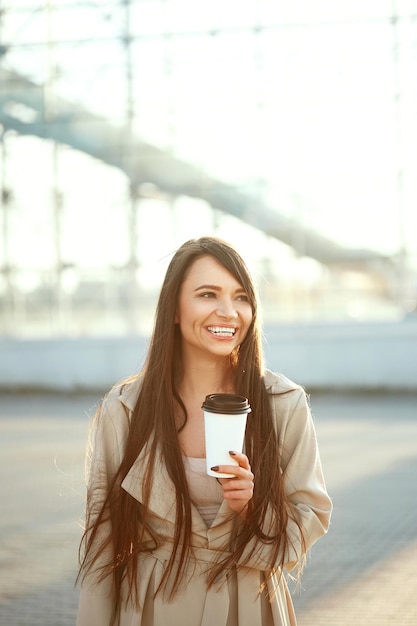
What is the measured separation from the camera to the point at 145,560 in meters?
2.29

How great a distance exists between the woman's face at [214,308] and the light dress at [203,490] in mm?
291

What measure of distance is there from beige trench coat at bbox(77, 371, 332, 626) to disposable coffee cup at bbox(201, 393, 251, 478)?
0.19 meters

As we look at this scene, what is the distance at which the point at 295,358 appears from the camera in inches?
577

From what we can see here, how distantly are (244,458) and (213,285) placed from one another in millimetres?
474

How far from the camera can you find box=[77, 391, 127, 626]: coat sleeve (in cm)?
228

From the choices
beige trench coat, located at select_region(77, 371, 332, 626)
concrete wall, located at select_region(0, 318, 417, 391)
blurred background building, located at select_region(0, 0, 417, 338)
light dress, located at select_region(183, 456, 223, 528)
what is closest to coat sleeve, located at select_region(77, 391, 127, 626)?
beige trench coat, located at select_region(77, 371, 332, 626)

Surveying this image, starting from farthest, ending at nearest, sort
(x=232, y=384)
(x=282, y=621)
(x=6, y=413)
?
(x=6, y=413) → (x=232, y=384) → (x=282, y=621)

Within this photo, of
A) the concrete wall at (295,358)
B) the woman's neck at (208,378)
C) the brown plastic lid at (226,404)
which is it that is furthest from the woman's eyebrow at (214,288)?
the concrete wall at (295,358)

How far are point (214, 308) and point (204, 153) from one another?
47.3ft

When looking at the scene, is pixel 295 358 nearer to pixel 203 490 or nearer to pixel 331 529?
pixel 331 529

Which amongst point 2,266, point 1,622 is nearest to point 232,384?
point 1,622

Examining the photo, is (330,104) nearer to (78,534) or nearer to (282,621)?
(78,534)

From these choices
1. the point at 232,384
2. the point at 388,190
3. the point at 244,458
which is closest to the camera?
the point at 244,458

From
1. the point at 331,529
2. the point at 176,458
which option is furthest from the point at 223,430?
the point at 331,529
